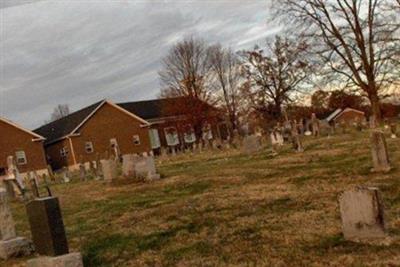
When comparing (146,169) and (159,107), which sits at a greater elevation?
(159,107)

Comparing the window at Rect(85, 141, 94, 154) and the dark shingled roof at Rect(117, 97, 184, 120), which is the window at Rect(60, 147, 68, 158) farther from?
the dark shingled roof at Rect(117, 97, 184, 120)

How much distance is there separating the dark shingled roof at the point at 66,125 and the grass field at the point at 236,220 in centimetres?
4473

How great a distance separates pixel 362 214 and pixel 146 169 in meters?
11.6

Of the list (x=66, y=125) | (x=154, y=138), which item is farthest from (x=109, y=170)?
(x=154, y=138)

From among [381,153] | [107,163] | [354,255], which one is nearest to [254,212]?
[354,255]

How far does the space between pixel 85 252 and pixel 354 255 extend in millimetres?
4527

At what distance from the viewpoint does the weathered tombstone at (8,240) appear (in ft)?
32.1

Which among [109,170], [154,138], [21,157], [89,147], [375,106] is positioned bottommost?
[109,170]

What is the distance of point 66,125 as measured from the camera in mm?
63031

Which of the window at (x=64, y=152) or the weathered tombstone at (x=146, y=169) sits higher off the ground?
the window at (x=64, y=152)

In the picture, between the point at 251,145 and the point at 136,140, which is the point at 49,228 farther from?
the point at 136,140

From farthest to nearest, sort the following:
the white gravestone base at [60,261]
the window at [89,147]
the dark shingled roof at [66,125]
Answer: the dark shingled roof at [66,125] → the window at [89,147] → the white gravestone base at [60,261]

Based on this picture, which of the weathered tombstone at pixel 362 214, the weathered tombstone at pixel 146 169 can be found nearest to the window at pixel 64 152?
the weathered tombstone at pixel 146 169

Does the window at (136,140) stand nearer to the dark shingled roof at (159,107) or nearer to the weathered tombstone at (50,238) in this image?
the dark shingled roof at (159,107)
